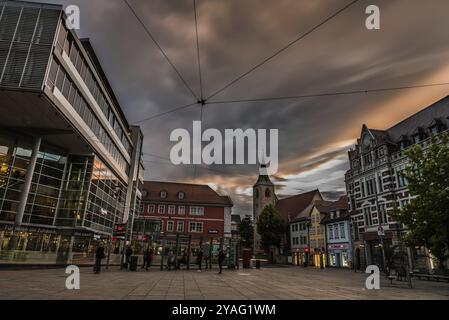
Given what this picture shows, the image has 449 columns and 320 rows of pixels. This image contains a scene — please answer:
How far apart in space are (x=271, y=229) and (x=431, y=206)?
50.2m

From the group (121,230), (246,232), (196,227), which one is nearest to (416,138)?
(121,230)

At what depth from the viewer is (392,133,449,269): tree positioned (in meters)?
18.3

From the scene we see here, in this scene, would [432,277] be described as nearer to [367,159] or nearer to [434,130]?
[434,130]

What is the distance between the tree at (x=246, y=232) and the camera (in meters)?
91.1

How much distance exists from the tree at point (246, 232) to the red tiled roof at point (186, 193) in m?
27.1

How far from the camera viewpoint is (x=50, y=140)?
27188 millimetres

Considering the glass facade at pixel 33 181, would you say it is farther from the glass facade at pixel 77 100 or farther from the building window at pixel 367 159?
the building window at pixel 367 159

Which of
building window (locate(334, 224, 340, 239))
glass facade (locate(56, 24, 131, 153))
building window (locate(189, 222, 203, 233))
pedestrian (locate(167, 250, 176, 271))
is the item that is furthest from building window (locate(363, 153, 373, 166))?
glass facade (locate(56, 24, 131, 153))

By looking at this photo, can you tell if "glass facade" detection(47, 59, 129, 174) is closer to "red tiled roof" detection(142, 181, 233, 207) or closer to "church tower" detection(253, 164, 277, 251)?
"red tiled roof" detection(142, 181, 233, 207)

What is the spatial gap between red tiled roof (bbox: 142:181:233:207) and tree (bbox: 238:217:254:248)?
88.9 ft

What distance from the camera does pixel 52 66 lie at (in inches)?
827

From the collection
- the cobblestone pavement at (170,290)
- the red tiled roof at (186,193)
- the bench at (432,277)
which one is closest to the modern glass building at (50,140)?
the cobblestone pavement at (170,290)
